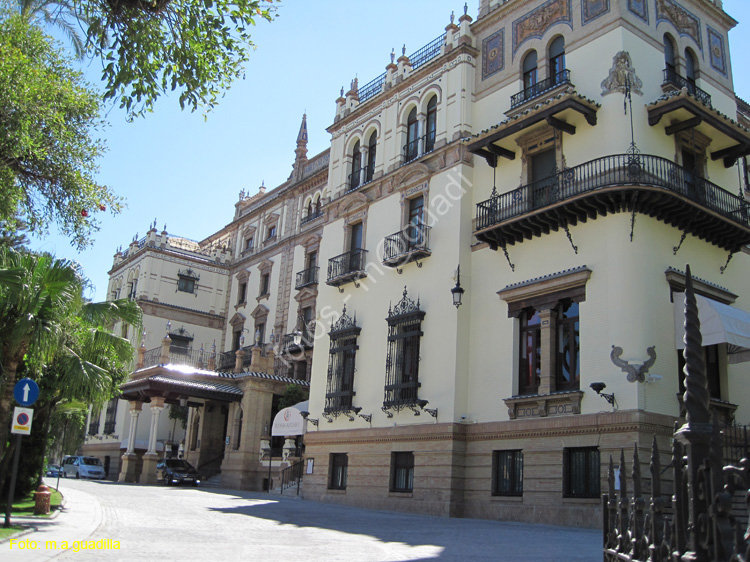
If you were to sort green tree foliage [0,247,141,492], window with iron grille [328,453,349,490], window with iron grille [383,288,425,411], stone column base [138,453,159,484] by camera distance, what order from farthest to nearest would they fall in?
1. stone column base [138,453,159,484]
2. window with iron grille [328,453,349,490]
3. window with iron grille [383,288,425,411]
4. green tree foliage [0,247,141,492]

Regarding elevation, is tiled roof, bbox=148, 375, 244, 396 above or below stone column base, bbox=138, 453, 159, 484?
above

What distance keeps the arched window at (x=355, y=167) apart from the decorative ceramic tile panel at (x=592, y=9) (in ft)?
35.2

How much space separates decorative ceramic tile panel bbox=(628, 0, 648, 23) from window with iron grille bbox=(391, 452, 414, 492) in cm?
1493

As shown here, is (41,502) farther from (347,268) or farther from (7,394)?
(347,268)

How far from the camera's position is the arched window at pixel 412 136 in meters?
25.8

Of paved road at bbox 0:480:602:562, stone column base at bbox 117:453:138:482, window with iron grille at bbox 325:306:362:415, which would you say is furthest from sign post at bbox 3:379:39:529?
stone column base at bbox 117:453:138:482

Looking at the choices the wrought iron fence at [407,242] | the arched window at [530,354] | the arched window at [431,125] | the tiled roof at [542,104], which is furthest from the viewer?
the arched window at [431,125]

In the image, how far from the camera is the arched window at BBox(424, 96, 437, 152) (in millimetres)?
25039

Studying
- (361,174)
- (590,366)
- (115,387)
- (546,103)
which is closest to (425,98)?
(361,174)

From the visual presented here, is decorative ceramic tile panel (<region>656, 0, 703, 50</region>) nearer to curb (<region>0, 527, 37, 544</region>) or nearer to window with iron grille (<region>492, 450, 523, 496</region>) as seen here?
window with iron grille (<region>492, 450, 523, 496</region>)

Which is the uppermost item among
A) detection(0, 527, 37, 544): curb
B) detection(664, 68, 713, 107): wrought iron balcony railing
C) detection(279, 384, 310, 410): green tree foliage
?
detection(664, 68, 713, 107): wrought iron balcony railing

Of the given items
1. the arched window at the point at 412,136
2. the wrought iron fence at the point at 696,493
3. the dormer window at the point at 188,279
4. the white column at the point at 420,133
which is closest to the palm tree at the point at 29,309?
the wrought iron fence at the point at 696,493

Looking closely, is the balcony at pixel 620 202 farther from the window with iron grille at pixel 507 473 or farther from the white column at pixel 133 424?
the white column at pixel 133 424

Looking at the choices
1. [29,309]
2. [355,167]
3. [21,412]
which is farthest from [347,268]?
[21,412]
